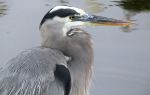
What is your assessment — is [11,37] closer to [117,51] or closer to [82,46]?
[117,51]

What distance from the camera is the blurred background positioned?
531 centimetres

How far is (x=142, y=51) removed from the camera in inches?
226

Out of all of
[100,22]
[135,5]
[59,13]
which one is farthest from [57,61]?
[135,5]

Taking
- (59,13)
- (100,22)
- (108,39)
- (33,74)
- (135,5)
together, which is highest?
(59,13)

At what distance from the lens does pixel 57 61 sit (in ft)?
13.5

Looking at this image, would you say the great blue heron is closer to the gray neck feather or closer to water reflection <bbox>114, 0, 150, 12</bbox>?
the gray neck feather

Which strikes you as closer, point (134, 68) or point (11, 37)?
point (134, 68)

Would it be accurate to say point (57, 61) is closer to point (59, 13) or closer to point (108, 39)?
point (59, 13)

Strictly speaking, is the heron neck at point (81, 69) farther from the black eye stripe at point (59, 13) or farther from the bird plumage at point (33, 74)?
the black eye stripe at point (59, 13)

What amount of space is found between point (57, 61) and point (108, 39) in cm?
184

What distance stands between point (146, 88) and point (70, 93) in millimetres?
1189

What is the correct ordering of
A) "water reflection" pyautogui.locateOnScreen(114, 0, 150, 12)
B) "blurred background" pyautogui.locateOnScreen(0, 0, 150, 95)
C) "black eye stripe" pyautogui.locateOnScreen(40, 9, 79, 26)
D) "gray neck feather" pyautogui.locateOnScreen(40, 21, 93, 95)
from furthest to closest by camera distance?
"water reflection" pyautogui.locateOnScreen(114, 0, 150, 12) < "blurred background" pyautogui.locateOnScreen(0, 0, 150, 95) < "gray neck feather" pyautogui.locateOnScreen(40, 21, 93, 95) < "black eye stripe" pyautogui.locateOnScreen(40, 9, 79, 26)

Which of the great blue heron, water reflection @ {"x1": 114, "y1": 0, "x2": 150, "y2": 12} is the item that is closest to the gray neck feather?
the great blue heron

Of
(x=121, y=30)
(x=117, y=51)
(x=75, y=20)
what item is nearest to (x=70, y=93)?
(x=75, y=20)
